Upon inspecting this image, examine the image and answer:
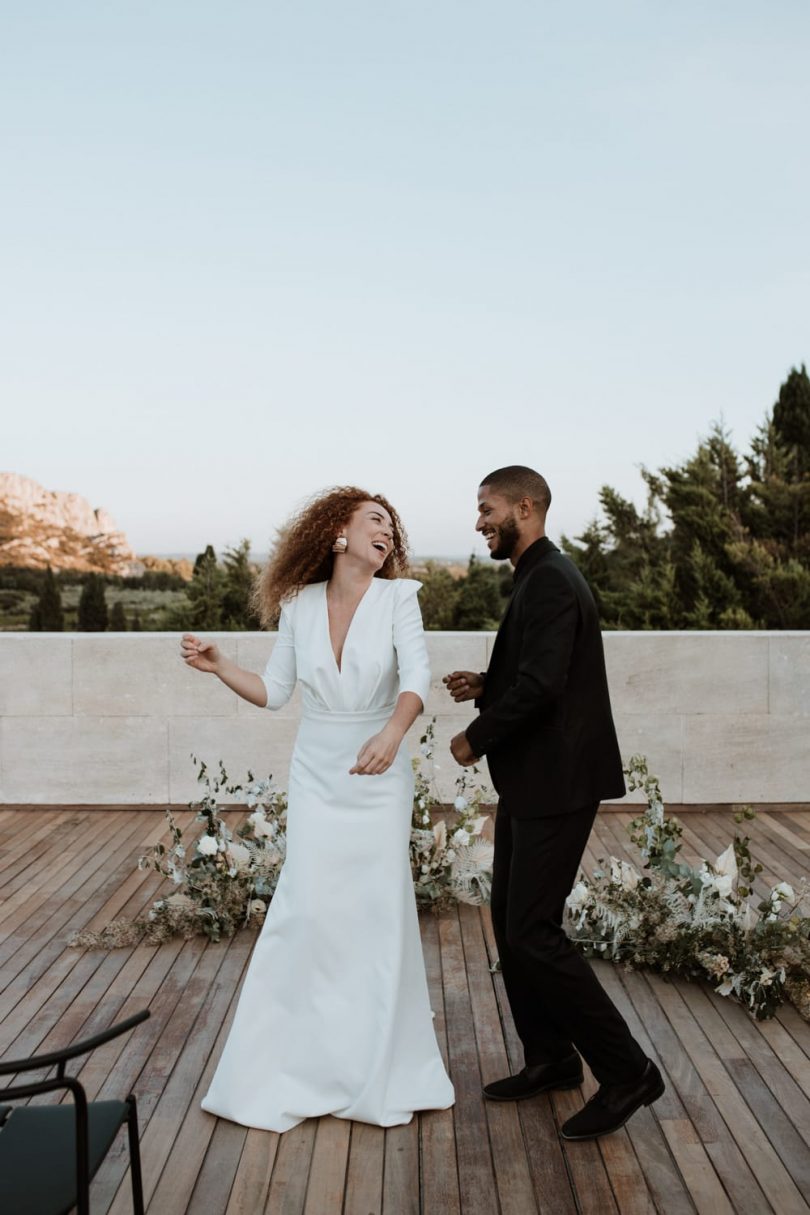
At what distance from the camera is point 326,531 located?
321 centimetres

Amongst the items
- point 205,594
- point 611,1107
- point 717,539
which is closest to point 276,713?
point 611,1107

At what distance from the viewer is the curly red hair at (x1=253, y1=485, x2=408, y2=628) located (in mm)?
3227

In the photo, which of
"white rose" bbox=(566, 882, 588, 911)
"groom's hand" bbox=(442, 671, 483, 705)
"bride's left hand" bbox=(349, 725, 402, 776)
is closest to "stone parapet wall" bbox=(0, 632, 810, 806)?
"white rose" bbox=(566, 882, 588, 911)

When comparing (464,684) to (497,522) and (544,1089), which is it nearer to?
(497,522)

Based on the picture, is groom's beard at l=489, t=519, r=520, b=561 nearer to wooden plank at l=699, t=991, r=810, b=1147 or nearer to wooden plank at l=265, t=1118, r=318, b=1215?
wooden plank at l=265, t=1118, r=318, b=1215

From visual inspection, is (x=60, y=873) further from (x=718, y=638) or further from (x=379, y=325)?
(x=379, y=325)

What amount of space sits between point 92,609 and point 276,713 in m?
7.36

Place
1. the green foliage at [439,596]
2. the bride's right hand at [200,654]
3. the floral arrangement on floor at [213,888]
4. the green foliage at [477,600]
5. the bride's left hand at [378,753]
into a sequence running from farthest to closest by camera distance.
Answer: the green foliage at [477,600] → the green foliage at [439,596] → the floral arrangement on floor at [213,888] → the bride's right hand at [200,654] → the bride's left hand at [378,753]

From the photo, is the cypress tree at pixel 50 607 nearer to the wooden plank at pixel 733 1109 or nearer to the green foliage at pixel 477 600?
the green foliage at pixel 477 600

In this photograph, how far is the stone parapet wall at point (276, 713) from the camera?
6852mm

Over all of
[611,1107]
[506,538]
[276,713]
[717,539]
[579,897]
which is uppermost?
[717,539]

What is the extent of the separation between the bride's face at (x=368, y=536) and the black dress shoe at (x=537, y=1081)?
59.9 inches

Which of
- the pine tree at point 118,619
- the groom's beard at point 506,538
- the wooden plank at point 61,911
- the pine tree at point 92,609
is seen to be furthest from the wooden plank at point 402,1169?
the pine tree at point 92,609

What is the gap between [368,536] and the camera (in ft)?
10.5
